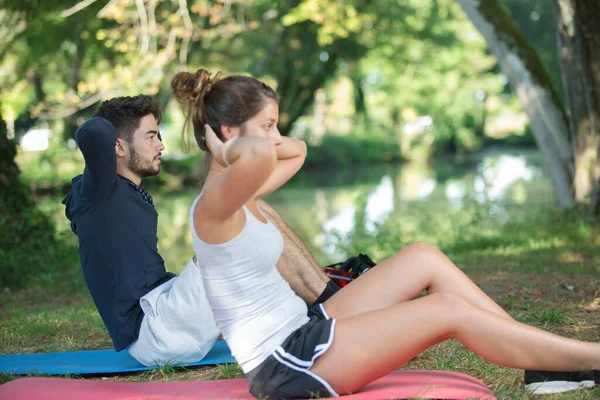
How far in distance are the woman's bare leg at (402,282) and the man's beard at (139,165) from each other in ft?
4.09

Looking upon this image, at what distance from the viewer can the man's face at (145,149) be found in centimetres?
363

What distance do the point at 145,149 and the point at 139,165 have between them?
9cm

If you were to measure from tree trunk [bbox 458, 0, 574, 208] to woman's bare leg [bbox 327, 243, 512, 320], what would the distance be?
228 inches

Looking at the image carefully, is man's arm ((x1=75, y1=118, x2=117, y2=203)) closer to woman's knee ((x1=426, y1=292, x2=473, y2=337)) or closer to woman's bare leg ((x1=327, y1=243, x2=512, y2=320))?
woman's bare leg ((x1=327, y1=243, x2=512, y2=320))

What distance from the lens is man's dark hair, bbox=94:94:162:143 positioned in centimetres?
362

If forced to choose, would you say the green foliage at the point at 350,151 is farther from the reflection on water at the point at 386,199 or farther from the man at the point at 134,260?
the man at the point at 134,260

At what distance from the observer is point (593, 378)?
2.66m

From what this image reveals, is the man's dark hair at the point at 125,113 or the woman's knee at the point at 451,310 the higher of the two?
the man's dark hair at the point at 125,113

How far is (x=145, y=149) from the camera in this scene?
3.65 meters

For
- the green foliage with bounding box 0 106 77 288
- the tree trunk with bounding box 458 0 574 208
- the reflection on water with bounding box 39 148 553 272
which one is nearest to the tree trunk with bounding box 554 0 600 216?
the tree trunk with bounding box 458 0 574 208

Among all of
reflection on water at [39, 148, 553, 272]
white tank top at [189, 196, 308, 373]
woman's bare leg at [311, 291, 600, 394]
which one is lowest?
reflection on water at [39, 148, 553, 272]

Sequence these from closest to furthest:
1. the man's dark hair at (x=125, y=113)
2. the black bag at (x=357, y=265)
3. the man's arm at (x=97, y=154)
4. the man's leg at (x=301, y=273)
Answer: the man's arm at (x=97, y=154) < the man's dark hair at (x=125, y=113) < the man's leg at (x=301, y=273) < the black bag at (x=357, y=265)

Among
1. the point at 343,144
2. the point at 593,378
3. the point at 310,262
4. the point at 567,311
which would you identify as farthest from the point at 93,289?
the point at 343,144

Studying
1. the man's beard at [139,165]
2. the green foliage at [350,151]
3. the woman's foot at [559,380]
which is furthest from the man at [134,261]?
the green foliage at [350,151]
